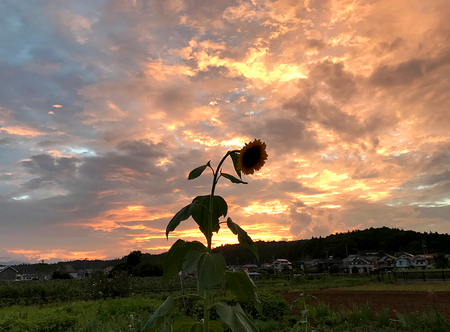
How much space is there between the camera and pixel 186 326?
1.88 m

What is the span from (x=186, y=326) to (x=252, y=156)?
1.10 meters

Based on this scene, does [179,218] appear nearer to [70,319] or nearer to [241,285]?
[241,285]

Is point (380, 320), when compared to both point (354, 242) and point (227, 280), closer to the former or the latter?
point (227, 280)

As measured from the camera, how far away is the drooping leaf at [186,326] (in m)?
1.87

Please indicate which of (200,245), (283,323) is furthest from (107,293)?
(200,245)

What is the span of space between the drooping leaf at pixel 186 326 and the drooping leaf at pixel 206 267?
18.5 inches

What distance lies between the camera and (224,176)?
1.92 metres

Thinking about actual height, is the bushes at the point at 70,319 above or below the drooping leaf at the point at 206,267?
below

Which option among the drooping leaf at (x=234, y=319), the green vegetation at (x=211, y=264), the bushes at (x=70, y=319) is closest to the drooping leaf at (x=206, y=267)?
the green vegetation at (x=211, y=264)

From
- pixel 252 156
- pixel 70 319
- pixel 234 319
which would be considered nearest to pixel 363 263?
pixel 70 319

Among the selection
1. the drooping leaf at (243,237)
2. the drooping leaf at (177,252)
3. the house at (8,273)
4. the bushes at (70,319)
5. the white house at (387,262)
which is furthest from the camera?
the white house at (387,262)

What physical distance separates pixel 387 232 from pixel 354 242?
1159 centimetres

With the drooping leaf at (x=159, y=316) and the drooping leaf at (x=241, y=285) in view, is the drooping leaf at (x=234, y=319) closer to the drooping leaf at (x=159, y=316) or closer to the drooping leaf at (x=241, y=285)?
the drooping leaf at (x=241, y=285)

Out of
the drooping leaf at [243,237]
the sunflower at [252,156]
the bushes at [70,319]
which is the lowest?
the bushes at [70,319]
